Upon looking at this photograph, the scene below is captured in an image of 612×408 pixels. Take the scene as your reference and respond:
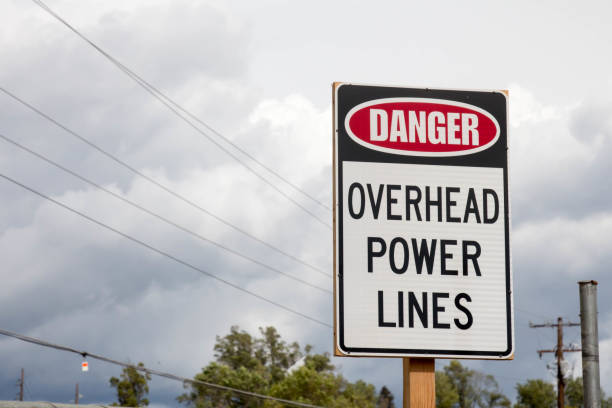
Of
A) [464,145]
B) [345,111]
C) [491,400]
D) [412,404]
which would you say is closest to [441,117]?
[464,145]

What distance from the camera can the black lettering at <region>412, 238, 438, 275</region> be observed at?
5.22m

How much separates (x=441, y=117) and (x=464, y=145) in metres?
0.23

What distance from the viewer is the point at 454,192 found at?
537cm

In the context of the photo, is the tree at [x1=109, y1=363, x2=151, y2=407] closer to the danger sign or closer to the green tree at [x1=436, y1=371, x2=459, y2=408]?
the green tree at [x1=436, y1=371, x2=459, y2=408]

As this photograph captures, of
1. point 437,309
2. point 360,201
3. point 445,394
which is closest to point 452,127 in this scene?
point 360,201

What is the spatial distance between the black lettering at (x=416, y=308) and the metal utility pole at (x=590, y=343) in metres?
1.94

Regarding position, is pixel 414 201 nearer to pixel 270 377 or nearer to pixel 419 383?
pixel 419 383

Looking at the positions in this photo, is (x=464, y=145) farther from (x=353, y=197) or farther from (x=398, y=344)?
(x=398, y=344)

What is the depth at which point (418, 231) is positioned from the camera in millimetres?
A: 5258

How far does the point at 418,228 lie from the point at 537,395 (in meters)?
124

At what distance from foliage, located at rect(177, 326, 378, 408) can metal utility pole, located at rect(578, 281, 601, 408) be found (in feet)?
225

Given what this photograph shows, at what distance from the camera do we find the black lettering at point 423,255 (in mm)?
5219

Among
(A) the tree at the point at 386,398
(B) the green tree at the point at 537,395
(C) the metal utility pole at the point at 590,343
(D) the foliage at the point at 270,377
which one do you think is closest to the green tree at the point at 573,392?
(B) the green tree at the point at 537,395

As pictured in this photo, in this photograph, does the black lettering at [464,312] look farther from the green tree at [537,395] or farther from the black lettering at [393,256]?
the green tree at [537,395]
